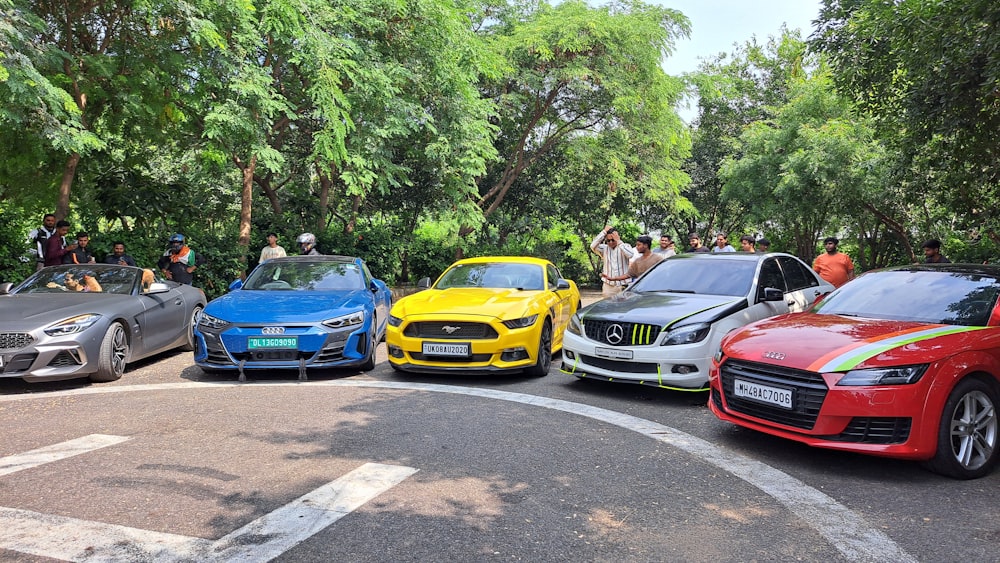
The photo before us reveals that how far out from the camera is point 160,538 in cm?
353

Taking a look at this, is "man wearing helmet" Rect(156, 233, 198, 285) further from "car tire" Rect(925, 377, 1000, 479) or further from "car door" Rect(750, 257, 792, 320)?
"car tire" Rect(925, 377, 1000, 479)

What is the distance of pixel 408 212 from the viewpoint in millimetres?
20875

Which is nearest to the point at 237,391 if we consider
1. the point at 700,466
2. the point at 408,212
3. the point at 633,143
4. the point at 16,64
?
the point at 700,466

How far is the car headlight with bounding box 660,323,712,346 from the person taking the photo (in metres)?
6.79

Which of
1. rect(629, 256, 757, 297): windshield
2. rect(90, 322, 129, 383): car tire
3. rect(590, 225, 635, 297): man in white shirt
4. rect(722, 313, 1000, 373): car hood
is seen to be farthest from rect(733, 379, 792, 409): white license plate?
rect(90, 322, 129, 383): car tire

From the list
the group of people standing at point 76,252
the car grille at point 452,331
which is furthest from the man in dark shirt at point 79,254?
the car grille at point 452,331

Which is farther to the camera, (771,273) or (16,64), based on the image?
(16,64)

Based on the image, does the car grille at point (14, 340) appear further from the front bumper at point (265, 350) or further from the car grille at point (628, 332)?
the car grille at point (628, 332)

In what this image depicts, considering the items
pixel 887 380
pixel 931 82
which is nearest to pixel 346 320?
pixel 887 380

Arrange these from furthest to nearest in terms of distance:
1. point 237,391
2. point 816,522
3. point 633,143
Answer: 1. point 633,143
2. point 237,391
3. point 816,522

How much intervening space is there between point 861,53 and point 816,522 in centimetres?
774

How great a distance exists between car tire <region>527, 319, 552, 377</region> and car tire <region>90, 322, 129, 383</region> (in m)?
4.75

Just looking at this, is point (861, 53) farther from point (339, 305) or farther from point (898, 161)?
point (339, 305)

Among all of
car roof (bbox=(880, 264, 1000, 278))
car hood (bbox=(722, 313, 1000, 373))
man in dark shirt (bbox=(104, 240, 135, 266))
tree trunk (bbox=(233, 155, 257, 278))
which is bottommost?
car hood (bbox=(722, 313, 1000, 373))
